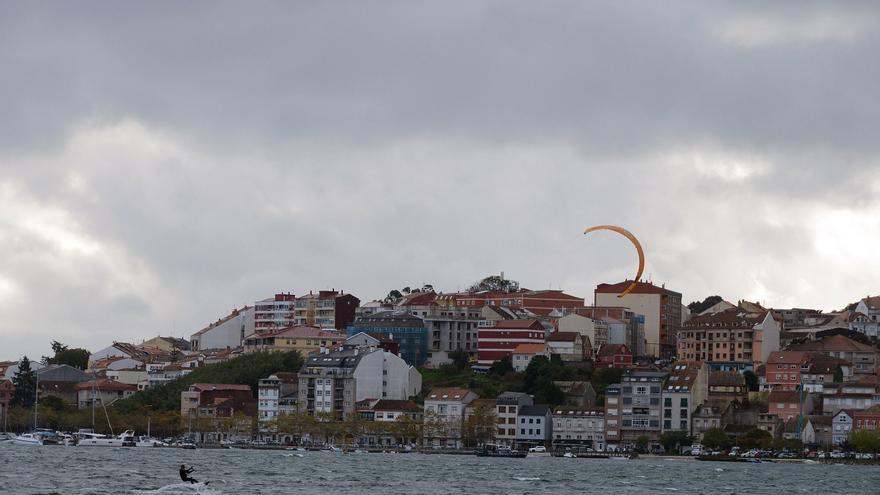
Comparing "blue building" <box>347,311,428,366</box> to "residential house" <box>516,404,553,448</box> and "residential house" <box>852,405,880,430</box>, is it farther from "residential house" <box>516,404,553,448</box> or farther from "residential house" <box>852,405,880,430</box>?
"residential house" <box>852,405,880,430</box>

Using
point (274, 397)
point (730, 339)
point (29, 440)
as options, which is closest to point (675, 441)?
point (730, 339)

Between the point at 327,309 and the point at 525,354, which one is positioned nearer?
the point at 525,354

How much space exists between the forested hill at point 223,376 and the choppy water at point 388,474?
27.8 metres

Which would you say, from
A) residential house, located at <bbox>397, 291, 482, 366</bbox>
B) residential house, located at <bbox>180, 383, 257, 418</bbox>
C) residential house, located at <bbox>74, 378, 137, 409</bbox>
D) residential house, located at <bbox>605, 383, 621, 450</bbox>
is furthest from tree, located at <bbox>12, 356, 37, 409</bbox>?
residential house, located at <bbox>605, 383, 621, 450</bbox>

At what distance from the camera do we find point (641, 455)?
393 ft

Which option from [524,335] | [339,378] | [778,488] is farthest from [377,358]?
[778,488]

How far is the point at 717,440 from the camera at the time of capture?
11788 centimetres

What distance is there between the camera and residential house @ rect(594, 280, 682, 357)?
6029 inches

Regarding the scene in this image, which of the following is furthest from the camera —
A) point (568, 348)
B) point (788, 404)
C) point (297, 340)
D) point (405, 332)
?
point (297, 340)

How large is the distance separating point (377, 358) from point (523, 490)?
60355mm

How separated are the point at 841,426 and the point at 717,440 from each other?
29.5 feet

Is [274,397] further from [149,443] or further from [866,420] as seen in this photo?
[866,420]

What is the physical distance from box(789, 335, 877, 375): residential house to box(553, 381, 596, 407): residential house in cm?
1850

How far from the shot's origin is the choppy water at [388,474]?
7231 cm
